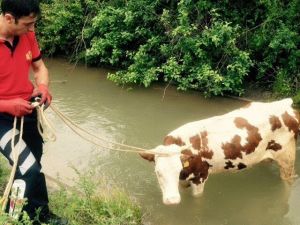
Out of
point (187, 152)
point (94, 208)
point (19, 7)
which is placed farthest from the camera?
point (187, 152)

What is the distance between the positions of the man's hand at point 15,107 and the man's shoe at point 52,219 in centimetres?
112

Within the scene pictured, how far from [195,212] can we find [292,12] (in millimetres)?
4144

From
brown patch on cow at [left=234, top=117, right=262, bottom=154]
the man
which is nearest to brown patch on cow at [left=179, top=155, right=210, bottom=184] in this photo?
brown patch on cow at [left=234, top=117, right=262, bottom=154]

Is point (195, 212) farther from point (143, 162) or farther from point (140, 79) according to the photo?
point (140, 79)

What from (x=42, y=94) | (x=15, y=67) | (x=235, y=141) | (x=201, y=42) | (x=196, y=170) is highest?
(x=15, y=67)

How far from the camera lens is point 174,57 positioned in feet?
27.4

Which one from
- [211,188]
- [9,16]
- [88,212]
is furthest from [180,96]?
[9,16]

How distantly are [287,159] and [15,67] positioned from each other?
3.43m

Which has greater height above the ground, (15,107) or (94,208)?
(15,107)

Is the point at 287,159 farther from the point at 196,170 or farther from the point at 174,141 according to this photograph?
the point at 174,141

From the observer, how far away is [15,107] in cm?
375

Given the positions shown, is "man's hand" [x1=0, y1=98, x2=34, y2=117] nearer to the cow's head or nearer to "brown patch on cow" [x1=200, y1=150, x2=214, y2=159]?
the cow's head

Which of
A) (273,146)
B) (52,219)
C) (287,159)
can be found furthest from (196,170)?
(52,219)

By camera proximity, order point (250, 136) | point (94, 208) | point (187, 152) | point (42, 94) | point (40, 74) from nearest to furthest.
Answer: point (42, 94) < point (40, 74) < point (94, 208) < point (187, 152) < point (250, 136)
